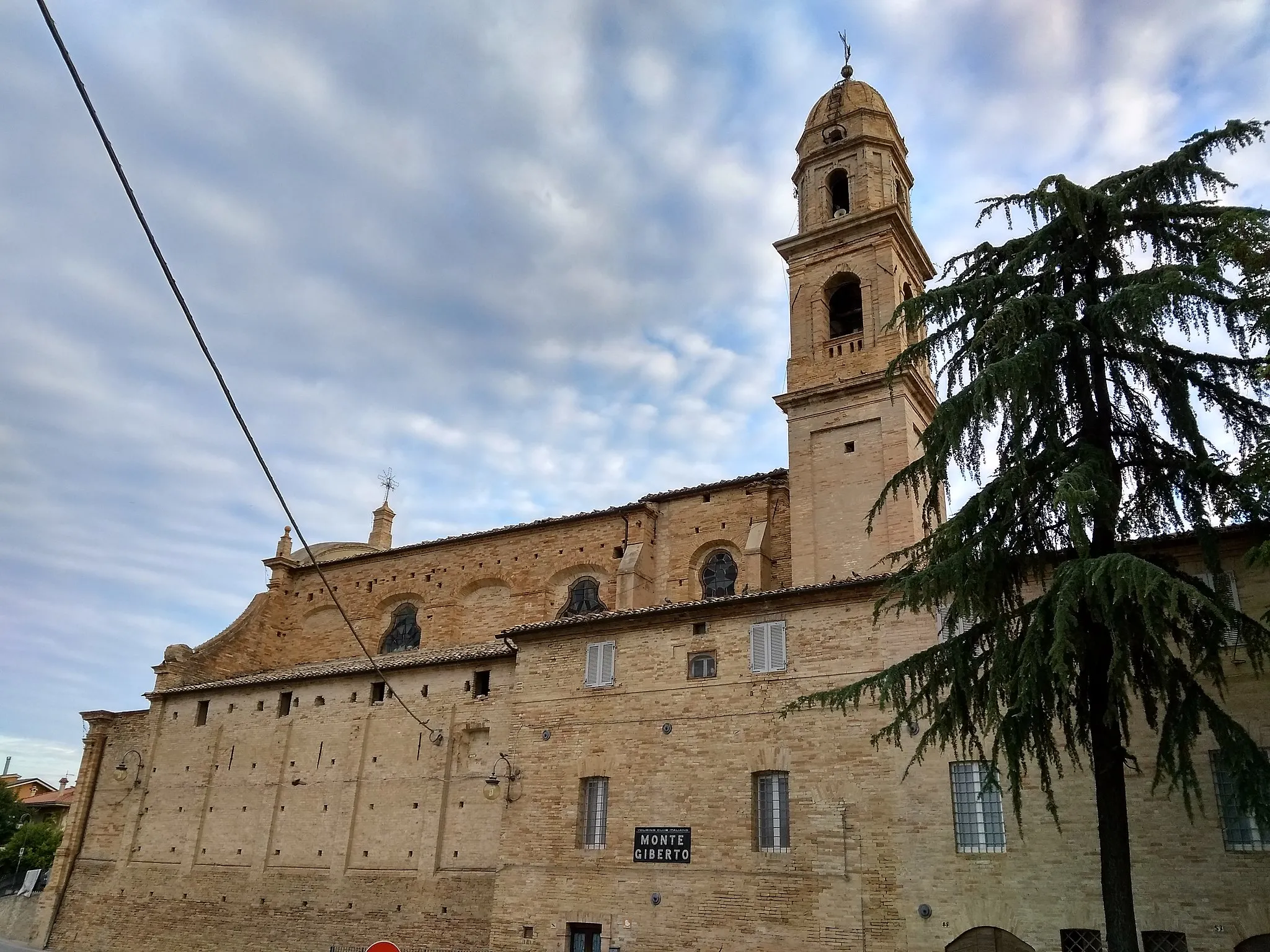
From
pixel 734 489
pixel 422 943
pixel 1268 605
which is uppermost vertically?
pixel 734 489

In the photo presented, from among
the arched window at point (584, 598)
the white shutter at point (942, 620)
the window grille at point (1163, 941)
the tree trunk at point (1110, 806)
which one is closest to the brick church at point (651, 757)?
the window grille at point (1163, 941)

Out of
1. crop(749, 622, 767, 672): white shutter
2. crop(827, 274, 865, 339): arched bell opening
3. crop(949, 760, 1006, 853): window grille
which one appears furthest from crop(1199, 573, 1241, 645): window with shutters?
crop(827, 274, 865, 339): arched bell opening

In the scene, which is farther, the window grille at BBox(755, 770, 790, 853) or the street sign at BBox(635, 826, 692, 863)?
the street sign at BBox(635, 826, 692, 863)

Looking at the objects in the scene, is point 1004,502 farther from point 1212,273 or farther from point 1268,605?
point 1268,605

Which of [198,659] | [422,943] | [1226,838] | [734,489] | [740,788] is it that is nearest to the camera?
[1226,838]

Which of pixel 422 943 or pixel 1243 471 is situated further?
pixel 422 943

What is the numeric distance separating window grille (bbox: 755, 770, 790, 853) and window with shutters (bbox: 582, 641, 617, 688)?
3.70m

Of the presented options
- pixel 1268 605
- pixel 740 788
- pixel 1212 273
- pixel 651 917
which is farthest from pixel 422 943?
pixel 1212 273

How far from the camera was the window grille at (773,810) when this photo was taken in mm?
16188

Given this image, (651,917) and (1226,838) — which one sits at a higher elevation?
(1226,838)

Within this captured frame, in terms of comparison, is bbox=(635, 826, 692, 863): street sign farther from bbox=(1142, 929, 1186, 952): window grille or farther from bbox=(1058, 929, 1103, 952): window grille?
bbox=(1142, 929, 1186, 952): window grille

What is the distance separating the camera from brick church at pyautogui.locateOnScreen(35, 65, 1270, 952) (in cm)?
1430

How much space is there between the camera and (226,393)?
1012 centimetres

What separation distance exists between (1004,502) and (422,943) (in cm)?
1612
